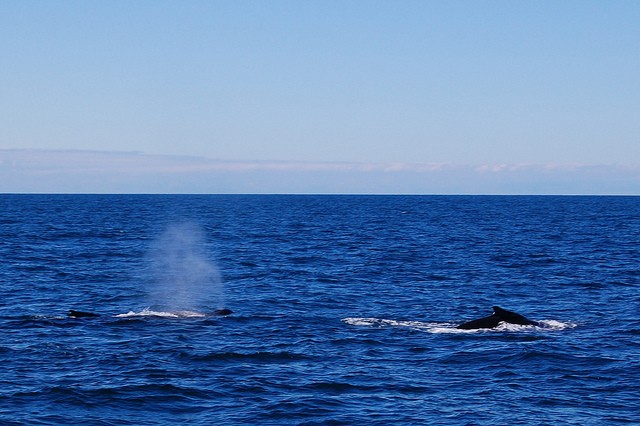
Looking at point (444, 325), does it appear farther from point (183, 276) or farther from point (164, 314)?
point (183, 276)

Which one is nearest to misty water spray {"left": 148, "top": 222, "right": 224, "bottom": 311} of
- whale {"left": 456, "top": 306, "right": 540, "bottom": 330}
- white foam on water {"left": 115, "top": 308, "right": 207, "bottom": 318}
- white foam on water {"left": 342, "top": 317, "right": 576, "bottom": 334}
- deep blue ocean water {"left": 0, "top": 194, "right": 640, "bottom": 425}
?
deep blue ocean water {"left": 0, "top": 194, "right": 640, "bottom": 425}

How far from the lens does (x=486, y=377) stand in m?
27.5

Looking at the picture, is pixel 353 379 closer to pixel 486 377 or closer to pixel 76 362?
pixel 486 377

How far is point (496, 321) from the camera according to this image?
3650 centimetres

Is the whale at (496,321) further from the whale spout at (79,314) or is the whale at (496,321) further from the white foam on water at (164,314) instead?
the whale spout at (79,314)

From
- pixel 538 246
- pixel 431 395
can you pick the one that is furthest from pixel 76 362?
pixel 538 246

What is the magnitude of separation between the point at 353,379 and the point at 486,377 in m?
3.99

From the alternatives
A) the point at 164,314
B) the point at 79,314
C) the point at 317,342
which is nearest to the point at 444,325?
the point at 317,342

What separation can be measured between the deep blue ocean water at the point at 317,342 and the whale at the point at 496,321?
0.60 metres

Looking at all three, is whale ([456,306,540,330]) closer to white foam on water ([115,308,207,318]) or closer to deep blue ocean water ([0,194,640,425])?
deep blue ocean water ([0,194,640,425])

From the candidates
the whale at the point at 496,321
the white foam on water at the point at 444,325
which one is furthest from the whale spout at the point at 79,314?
the whale at the point at 496,321

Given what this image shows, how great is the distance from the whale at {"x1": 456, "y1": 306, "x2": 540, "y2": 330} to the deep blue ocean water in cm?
60

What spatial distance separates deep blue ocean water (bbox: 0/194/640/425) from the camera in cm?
2417

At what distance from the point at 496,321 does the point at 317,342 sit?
7.76 meters
